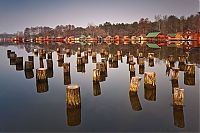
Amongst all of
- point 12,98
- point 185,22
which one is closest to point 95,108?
point 12,98

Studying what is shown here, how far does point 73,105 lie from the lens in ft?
→ 36.6

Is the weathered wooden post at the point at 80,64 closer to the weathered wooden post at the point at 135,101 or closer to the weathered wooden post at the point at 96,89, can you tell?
the weathered wooden post at the point at 96,89

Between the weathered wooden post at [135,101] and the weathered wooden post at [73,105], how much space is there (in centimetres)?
268

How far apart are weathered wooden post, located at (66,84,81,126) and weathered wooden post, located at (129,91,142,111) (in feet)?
8.80

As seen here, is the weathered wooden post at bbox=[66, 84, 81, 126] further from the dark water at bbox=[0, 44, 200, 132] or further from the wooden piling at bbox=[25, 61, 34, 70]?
the wooden piling at bbox=[25, 61, 34, 70]

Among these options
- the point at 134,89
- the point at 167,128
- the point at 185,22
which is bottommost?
the point at 167,128

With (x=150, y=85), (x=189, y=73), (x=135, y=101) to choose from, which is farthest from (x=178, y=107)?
(x=189, y=73)

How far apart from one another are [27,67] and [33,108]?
1066 centimetres

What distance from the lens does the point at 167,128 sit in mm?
9633

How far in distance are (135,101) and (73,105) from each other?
11.0ft

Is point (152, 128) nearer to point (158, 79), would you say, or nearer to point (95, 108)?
point (95, 108)

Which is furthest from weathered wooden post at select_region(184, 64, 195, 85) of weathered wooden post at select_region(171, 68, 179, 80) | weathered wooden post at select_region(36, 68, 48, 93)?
weathered wooden post at select_region(36, 68, 48, 93)

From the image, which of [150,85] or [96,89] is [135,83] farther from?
[96,89]

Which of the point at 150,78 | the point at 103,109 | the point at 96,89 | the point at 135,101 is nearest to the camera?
the point at 103,109
